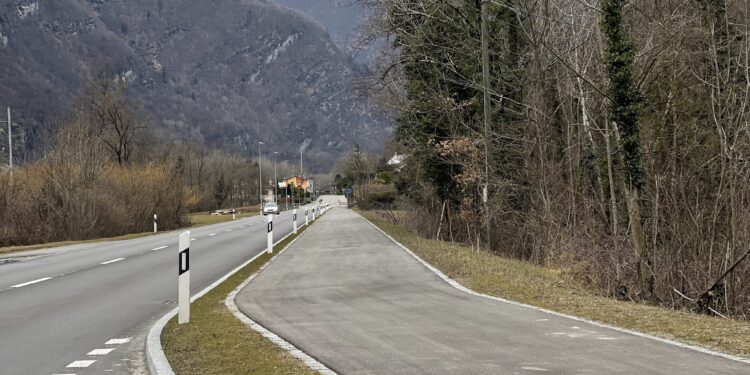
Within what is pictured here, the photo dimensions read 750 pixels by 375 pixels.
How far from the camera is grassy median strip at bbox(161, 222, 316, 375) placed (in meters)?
7.46

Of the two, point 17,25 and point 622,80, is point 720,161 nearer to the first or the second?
point 622,80

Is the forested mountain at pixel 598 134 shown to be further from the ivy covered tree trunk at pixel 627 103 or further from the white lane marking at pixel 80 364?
the white lane marking at pixel 80 364

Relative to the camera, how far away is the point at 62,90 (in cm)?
15938

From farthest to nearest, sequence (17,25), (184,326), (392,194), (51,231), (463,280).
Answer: (17,25), (392,194), (51,231), (463,280), (184,326)

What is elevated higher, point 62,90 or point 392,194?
point 62,90

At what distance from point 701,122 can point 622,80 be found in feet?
8.93

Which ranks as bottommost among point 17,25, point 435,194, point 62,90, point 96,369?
point 96,369

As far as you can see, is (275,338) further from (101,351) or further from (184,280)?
(101,351)

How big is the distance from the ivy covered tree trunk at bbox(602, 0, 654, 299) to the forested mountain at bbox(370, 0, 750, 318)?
0.03 meters

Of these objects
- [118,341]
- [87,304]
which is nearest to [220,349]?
[118,341]

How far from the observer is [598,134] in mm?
24562

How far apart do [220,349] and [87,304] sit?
5.94 meters

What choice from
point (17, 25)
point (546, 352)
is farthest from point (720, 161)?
point (17, 25)

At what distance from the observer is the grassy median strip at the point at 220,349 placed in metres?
7.46
